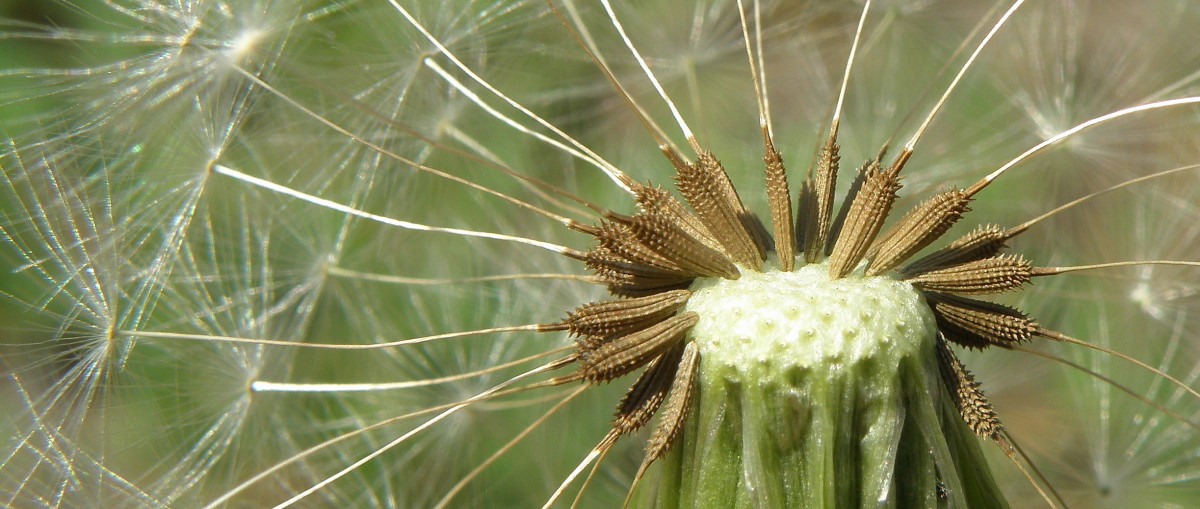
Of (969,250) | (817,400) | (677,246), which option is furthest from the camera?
(969,250)

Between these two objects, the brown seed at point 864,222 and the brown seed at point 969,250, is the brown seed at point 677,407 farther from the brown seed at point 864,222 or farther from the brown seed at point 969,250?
the brown seed at point 969,250

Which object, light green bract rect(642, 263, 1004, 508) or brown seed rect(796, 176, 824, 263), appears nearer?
light green bract rect(642, 263, 1004, 508)

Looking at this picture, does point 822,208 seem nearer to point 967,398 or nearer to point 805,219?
point 805,219

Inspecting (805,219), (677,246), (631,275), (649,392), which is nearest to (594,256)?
(631,275)

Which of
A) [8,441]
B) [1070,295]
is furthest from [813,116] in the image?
[8,441]

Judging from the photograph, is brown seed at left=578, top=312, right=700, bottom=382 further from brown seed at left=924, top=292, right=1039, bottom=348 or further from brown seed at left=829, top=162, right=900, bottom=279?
brown seed at left=924, top=292, right=1039, bottom=348

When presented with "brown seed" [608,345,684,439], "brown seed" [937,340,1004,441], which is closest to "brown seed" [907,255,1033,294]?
"brown seed" [937,340,1004,441]

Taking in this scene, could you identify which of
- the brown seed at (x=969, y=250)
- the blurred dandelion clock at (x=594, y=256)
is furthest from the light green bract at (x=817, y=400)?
the brown seed at (x=969, y=250)
